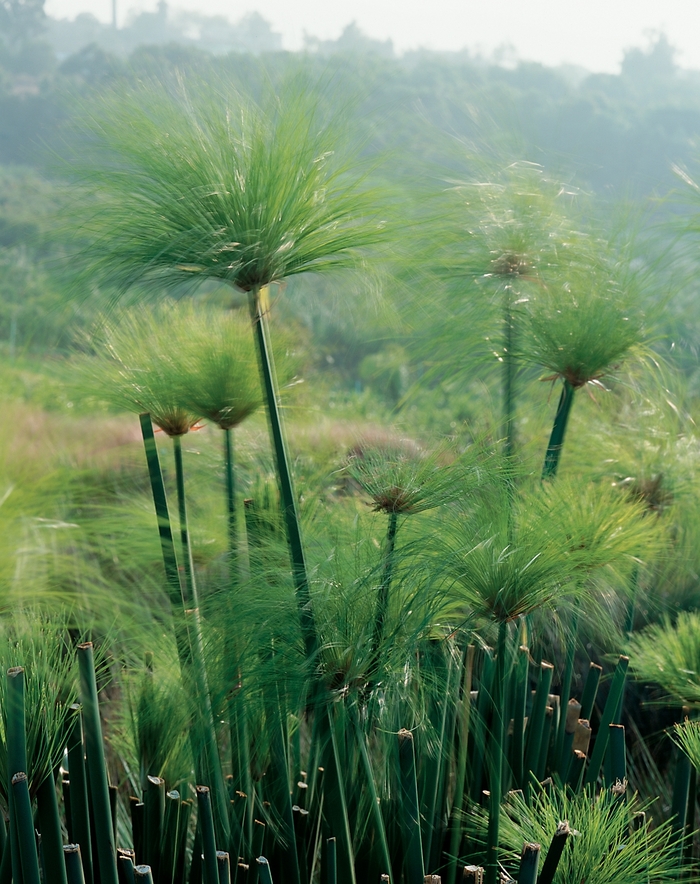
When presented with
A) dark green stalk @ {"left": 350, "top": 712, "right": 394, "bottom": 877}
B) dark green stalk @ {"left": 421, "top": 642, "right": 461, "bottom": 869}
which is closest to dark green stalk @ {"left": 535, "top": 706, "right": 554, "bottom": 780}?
dark green stalk @ {"left": 421, "top": 642, "right": 461, "bottom": 869}

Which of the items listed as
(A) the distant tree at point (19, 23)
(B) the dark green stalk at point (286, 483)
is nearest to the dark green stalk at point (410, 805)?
(B) the dark green stalk at point (286, 483)

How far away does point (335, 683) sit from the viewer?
704mm

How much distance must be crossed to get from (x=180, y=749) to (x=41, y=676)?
0.34m

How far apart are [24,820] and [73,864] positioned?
94 millimetres

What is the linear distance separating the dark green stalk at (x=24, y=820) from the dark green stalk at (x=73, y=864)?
41mm

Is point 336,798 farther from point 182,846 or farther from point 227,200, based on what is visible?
point 227,200

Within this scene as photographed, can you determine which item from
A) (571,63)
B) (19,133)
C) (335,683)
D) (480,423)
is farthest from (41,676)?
(571,63)

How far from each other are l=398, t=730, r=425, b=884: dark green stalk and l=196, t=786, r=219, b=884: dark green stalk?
0.55 ft


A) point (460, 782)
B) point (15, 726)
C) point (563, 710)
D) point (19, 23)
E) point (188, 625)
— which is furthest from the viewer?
point (19, 23)

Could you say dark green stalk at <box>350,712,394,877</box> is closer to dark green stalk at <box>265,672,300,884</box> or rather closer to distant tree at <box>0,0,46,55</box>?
dark green stalk at <box>265,672,300,884</box>

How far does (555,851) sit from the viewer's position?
25.1 inches

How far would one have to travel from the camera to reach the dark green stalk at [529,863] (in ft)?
2.00

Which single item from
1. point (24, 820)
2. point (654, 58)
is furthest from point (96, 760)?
point (654, 58)

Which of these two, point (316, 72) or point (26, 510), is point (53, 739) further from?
point (316, 72)
